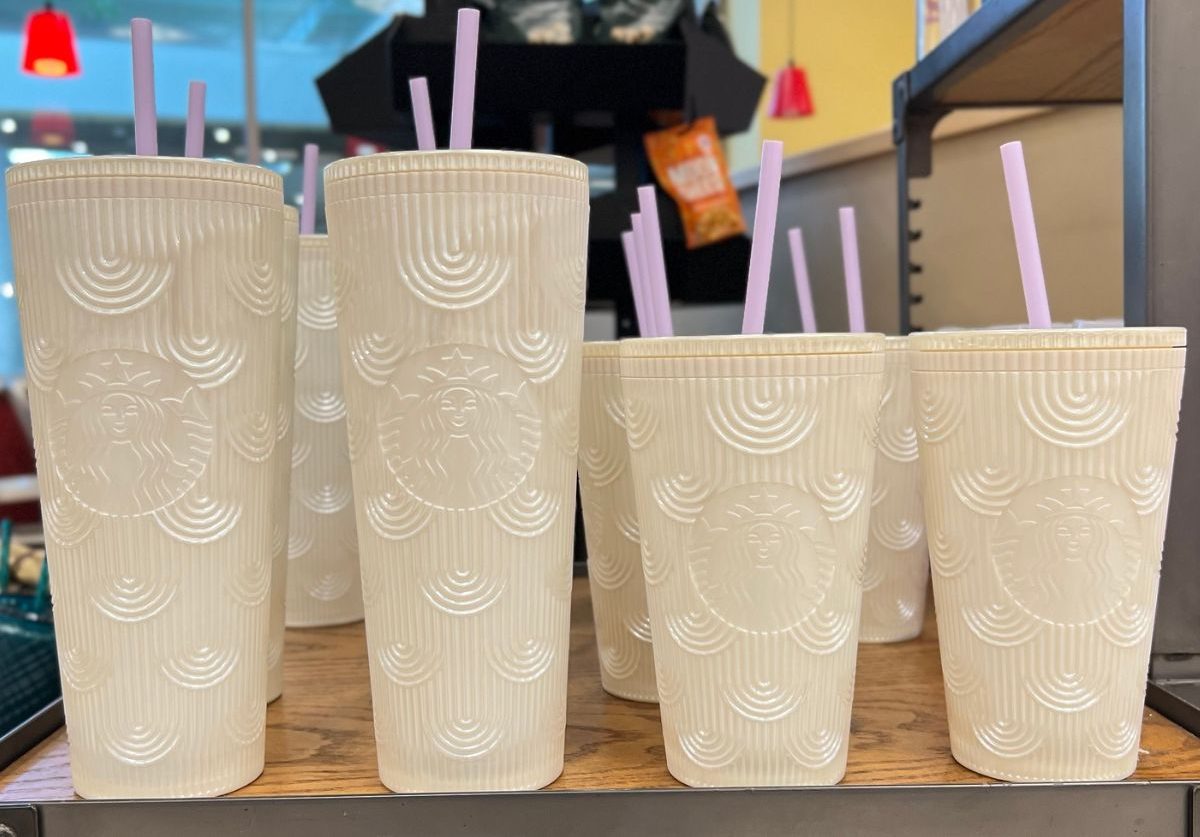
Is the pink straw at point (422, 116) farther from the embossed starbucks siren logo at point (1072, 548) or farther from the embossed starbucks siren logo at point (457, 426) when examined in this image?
the embossed starbucks siren logo at point (1072, 548)

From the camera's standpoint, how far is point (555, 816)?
0.46m

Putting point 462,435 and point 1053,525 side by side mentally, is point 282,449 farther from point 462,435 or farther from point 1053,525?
point 1053,525

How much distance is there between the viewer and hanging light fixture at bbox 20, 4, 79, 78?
10.4 ft

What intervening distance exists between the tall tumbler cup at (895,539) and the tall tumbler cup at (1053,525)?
20 cm

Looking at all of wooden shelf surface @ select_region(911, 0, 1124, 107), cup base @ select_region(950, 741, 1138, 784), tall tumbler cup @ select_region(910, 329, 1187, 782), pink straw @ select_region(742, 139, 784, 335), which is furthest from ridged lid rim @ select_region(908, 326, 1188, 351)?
wooden shelf surface @ select_region(911, 0, 1124, 107)

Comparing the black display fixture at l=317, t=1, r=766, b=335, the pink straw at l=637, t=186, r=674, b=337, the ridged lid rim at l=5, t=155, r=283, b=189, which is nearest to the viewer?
the ridged lid rim at l=5, t=155, r=283, b=189

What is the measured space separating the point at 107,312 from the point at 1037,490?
0.44 meters

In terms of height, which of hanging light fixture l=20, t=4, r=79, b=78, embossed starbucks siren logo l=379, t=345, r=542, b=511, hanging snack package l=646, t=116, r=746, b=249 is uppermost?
hanging light fixture l=20, t=4, r=79, b=78

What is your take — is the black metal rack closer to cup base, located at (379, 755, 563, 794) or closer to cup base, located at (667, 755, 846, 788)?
cup base, located at (667, 755, 846, 788)

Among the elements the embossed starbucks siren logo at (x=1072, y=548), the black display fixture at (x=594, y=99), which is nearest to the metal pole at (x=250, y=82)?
the black display fixture at (x=594, y=99)

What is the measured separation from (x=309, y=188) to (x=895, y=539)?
0.50 meters

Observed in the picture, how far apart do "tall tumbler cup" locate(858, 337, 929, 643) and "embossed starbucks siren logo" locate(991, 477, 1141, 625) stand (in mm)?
216

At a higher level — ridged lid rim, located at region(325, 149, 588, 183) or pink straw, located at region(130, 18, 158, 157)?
pink straw, located at region(130, 18, 158, 157)

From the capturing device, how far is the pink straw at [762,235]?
474mm
